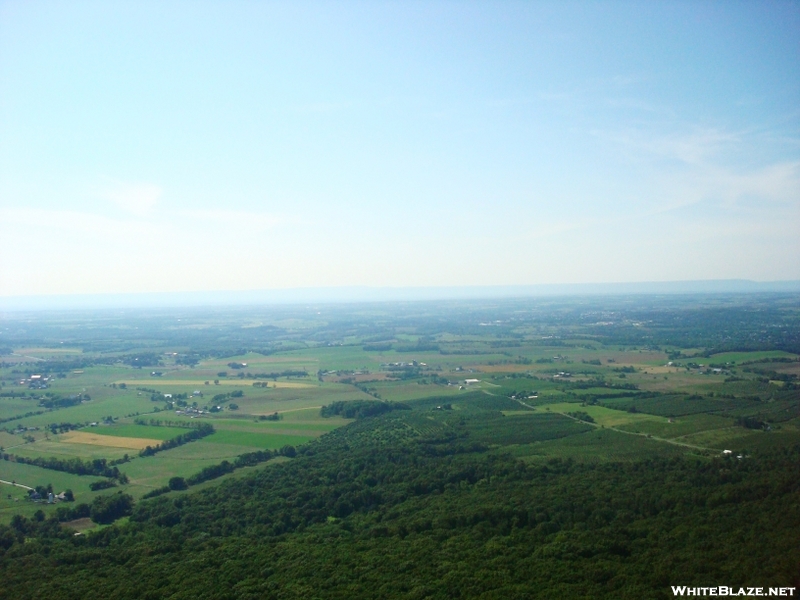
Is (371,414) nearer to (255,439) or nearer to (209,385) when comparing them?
(255,439)

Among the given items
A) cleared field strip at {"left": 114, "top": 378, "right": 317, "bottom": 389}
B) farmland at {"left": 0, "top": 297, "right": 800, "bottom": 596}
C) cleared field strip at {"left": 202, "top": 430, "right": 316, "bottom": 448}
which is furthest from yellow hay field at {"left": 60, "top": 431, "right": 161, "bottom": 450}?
cleared field strip at {"left": 114, "top": 378, "right": 317, "bottom": 389}

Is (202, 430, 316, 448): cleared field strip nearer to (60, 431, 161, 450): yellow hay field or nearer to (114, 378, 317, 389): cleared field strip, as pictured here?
(60, 431, 161, 450): yellow hay field

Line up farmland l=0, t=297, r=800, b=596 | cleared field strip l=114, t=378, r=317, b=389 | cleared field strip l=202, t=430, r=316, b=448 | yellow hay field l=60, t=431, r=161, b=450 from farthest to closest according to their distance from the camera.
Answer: cleared field strip l=114, t=378, r=317, b=389
yellow hay field l=60, t=431, r=161, b=450
cleared field strip l=202, t=430, r=316, b=448
farmland l=0, t=297, r=800, b=596

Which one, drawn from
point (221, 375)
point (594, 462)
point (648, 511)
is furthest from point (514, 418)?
point (221, 375)

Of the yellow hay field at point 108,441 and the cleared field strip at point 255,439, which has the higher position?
the yellow hay field at point 108,441

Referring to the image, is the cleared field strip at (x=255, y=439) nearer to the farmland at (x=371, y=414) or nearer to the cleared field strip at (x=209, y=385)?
the farmland at (x=371, y=414)

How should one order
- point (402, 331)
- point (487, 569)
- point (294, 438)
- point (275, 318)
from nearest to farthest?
point (487, 569) < point (294, 438) < point (402, 331) < point (275, 318)

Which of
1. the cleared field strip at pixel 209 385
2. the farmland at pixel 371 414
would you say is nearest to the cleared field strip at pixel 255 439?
the farmland at pixel 371 414

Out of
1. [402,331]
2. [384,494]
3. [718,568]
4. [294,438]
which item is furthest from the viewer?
[402,331]

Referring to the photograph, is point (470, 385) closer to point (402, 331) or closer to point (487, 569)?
point (487, 569)
